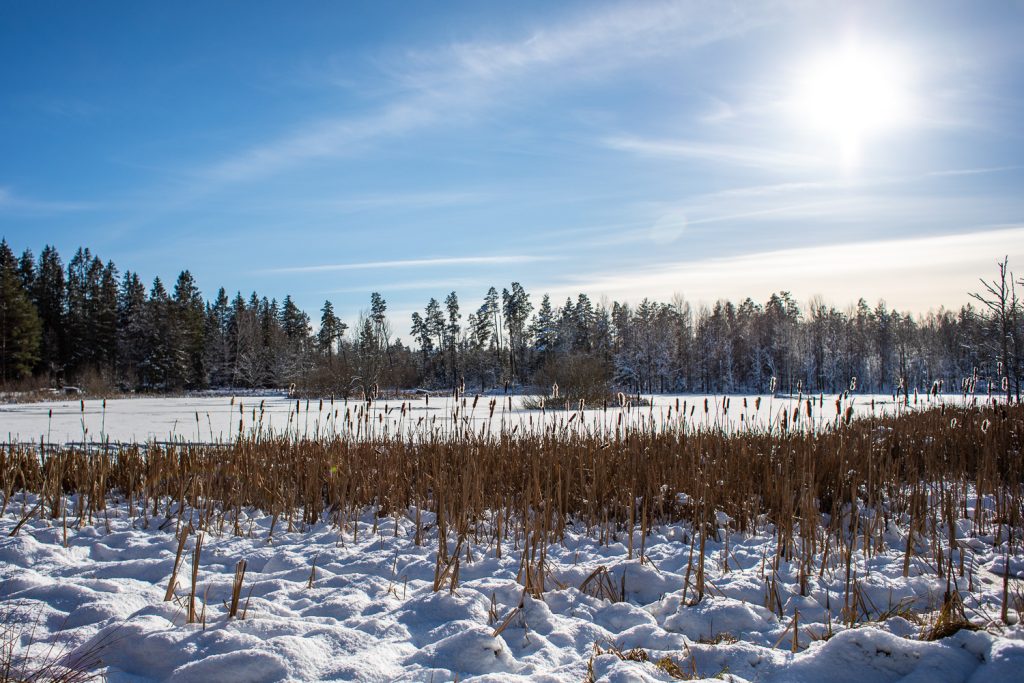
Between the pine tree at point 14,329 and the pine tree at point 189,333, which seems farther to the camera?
the pine tree at point 189,333

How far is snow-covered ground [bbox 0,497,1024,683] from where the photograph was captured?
6.82ft

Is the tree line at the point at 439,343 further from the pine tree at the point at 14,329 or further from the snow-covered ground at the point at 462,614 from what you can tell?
the snow-covered ground at the point at 462,614

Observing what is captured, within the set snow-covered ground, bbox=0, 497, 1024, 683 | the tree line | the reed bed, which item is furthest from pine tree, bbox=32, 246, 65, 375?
snow-covered ground, bbox=0, 497, 1024, 683

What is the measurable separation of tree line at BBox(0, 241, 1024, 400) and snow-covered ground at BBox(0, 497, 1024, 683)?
2497 centimetres

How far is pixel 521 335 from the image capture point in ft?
223

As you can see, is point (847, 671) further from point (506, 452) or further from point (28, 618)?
point (506, 452)

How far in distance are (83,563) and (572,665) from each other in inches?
124

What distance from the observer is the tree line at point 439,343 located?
131ft

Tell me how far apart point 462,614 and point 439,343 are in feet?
218

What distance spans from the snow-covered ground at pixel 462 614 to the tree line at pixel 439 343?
25.0 metres

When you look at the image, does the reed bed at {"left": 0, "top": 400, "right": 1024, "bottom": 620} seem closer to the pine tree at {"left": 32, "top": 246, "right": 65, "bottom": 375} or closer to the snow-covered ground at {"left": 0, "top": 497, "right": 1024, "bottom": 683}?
the snow-covered ground at {"left": 0, "top": 497, "right": 1024, "bottom": 683}

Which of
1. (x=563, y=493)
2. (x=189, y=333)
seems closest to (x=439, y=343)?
(x=189, y=333)

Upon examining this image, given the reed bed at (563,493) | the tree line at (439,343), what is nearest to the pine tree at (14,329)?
the tree line at (439,343)

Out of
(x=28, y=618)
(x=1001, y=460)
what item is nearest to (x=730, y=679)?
(x=28, y=618)
